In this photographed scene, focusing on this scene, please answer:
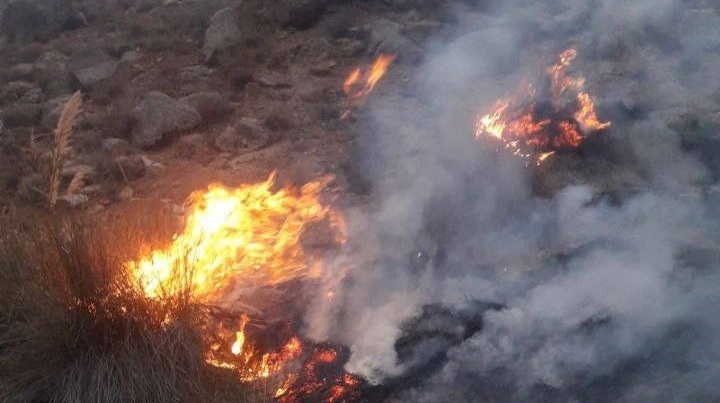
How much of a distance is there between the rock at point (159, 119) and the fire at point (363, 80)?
2004 mm

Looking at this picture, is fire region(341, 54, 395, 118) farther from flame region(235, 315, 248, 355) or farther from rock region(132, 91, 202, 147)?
flame region(235, 315, 248, 355)

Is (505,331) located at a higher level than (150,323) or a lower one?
lower

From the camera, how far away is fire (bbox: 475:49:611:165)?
5176 mm

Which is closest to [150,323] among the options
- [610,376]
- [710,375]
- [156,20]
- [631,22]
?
[610,376]

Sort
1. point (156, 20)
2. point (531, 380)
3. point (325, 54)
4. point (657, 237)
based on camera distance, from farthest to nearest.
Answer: point (156, 20) < point (325, 54) < point (657, 237) < point (531, 380)

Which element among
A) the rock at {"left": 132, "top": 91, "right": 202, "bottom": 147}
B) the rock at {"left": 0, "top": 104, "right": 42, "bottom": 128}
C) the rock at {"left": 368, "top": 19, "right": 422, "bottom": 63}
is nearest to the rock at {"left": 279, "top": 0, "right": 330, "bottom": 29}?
the rock at {"left": 368, "top": 19, "right": 422, "bottom": 63}

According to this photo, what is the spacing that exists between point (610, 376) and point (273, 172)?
3846mm

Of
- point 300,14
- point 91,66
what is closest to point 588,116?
point 300,14

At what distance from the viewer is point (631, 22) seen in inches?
292

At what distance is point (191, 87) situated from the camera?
830cm

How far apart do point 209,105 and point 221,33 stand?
7.82 feet

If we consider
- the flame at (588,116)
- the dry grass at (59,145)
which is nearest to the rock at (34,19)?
the dry grass at (59,145)

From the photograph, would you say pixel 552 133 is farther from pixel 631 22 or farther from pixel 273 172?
pixel 631 22

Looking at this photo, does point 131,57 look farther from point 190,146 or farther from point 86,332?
point 86,332
